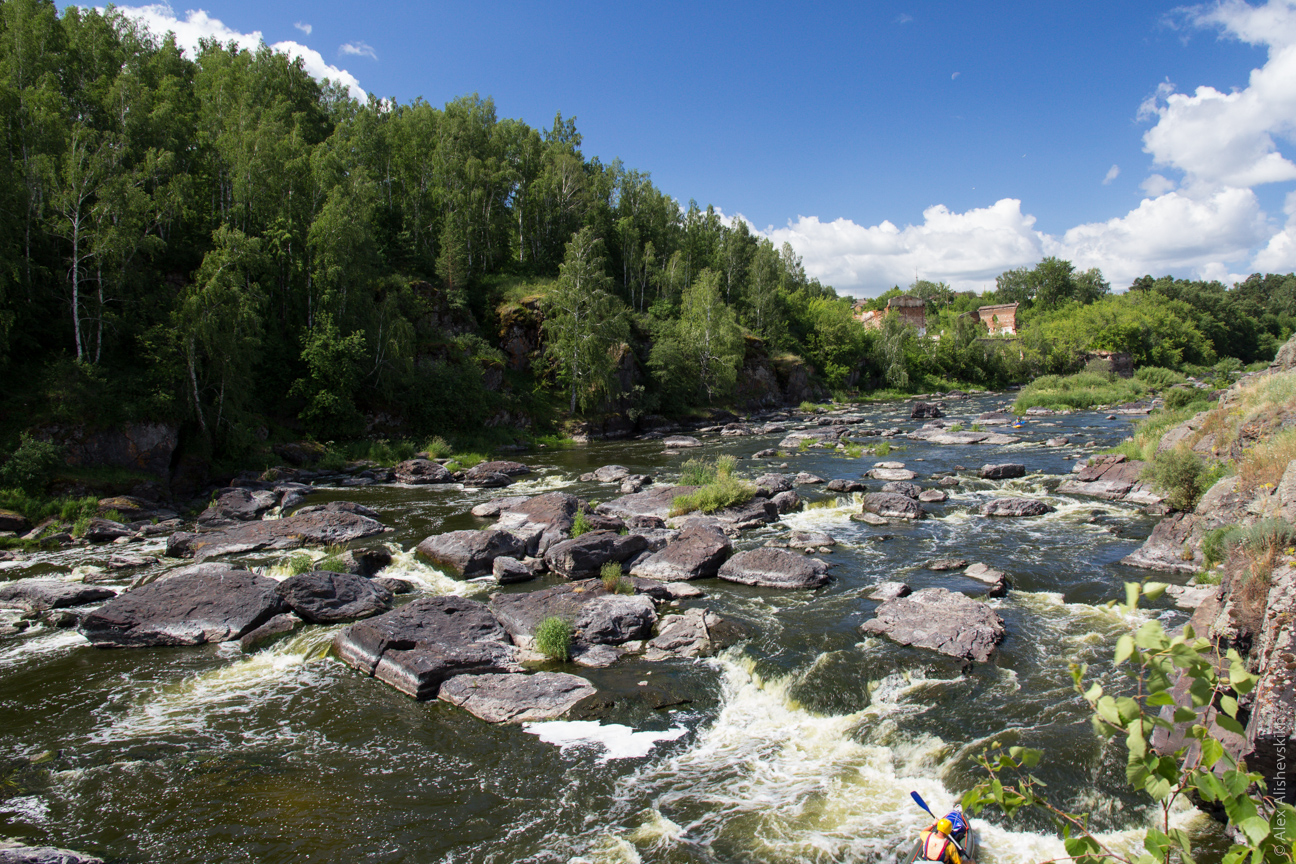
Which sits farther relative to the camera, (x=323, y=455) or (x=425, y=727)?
(x=323, y=455)

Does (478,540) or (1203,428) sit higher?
(1203,428)

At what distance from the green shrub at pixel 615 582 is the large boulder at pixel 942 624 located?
17.9 feet

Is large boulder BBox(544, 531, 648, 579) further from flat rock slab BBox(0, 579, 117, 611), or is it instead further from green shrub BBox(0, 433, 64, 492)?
green shrub BBox(0, 433, 64, 492)

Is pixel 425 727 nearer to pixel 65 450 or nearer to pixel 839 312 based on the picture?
pixel 65 450

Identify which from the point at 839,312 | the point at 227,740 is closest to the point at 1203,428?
the point at 227,740

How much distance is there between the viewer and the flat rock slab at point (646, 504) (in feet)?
78.8

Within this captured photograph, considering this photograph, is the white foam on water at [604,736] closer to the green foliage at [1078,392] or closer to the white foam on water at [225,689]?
the white foam on water at [225,689]

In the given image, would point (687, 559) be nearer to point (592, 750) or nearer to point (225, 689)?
point (592, 750)

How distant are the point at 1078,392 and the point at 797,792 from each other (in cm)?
6450

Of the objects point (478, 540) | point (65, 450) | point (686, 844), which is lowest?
point (686, 844)

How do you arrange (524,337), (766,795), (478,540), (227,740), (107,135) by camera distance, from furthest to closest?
(524,337) < (107,135) < (478,540) < (227,740) < (766,795)

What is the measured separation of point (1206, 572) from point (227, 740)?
19.3 m

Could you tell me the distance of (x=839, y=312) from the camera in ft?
293

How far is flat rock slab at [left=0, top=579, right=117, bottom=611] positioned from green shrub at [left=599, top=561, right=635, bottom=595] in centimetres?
1209
